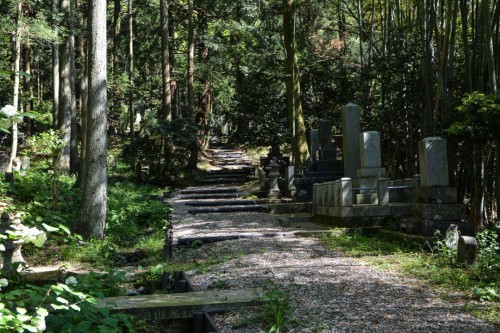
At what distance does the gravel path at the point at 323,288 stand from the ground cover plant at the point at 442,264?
20 cm

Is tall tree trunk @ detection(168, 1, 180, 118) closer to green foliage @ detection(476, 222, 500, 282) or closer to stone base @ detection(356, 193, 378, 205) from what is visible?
stone base @ detection(356, 193, 378, 205)

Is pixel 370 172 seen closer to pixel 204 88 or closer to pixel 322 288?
pixel 322 288

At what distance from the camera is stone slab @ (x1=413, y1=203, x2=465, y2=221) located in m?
8.27

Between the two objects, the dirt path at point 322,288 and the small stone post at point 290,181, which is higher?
the small stone post at point 290,181

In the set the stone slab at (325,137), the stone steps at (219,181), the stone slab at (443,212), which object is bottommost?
the stone slab at (443,212)

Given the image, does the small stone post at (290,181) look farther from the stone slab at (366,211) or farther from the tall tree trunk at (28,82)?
the tall tree trunk at (28,82)

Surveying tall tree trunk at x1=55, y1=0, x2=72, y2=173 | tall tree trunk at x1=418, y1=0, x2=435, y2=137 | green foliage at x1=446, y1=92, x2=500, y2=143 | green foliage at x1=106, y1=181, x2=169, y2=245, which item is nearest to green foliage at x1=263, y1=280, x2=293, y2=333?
green foliage at x1=446, y1=92, x2=500, y2=143

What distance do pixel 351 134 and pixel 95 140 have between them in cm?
637

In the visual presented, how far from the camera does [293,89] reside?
18.1 metres

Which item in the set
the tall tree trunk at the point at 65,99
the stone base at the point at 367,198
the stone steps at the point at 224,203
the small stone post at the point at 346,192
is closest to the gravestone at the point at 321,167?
the stone steps at the point at 224,203

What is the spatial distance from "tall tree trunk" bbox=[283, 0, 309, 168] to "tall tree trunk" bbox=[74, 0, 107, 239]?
9606 millimetres

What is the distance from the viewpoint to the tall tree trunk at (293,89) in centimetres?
1775

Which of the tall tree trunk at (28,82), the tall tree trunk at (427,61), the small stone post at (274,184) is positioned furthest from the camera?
the tall tree trunk at (28,82)

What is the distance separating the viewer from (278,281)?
19.0 feet
